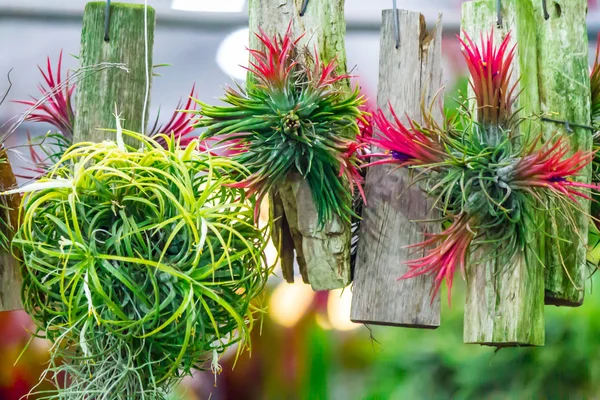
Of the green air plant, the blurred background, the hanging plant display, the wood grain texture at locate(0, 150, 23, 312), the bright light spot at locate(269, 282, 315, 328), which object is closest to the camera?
the green air plant

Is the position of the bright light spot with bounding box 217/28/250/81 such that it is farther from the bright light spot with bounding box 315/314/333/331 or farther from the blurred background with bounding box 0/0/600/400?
the bright light spot with bounding box 315/314/333/331

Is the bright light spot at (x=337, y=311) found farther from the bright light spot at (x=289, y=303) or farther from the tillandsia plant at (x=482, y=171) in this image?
the tillandsia plant at (x=482, y=171)

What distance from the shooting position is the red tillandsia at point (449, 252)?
0.92 m

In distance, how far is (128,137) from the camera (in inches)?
39.0

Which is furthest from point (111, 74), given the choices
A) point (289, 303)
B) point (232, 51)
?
point (289, 303)

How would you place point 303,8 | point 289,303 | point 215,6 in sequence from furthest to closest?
point 289,303, point 215,6, point 303,8

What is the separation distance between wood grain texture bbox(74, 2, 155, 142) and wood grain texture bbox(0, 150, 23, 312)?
99 millimetres

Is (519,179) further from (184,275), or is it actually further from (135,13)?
(135,13)

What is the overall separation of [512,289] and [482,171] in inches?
5.9

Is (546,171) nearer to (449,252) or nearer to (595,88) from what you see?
(449,252)

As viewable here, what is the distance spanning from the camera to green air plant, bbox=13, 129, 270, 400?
2.74ft

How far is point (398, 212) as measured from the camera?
994 mm

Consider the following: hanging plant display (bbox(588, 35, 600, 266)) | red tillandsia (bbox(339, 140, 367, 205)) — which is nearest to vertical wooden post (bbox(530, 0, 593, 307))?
hanging plant display (bbox(588, 35, 600, 266))

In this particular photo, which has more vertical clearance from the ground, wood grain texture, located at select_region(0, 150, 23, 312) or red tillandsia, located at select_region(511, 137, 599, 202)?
red tillandsia, located at select_region(511, 137, 599, 202)
